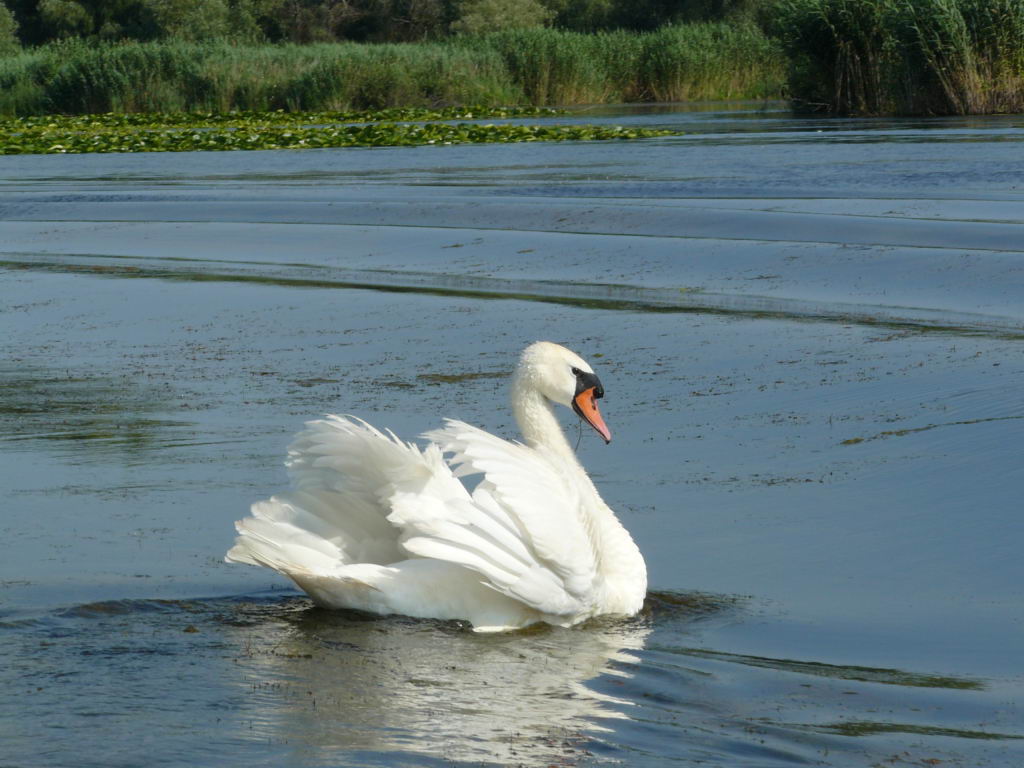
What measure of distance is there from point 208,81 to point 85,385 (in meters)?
34.3

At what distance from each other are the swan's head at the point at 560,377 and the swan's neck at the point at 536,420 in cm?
3

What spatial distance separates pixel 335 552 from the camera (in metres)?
5.20

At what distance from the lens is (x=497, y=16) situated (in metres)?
61.0

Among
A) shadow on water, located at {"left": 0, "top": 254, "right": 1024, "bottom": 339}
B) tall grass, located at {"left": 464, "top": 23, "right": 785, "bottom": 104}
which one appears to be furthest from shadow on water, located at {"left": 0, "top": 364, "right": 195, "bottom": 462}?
tall grass, located at {"left": 464, "top": 23, "right": 785, "bottom": 104}

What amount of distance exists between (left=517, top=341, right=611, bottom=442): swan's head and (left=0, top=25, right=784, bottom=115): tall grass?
3668cm

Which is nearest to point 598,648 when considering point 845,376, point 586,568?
point 586,568

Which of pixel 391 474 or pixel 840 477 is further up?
pixel 391 474

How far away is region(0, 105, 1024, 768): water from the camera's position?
413 cm

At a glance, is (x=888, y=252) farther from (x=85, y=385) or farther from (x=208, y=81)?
(x=208, y=81)

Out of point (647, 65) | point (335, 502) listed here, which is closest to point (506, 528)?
point (335, 502)

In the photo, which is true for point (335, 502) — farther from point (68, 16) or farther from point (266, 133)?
point (68, 16)

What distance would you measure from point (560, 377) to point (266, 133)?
Result: 27.1 meters

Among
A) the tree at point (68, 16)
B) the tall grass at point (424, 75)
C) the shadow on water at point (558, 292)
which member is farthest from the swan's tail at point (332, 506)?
the tree at point (68, 16)

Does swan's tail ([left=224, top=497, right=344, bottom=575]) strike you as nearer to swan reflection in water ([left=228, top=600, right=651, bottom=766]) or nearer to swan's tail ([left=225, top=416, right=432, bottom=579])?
swan's tail ([left=225, top=416, right=432, bottom=579])
